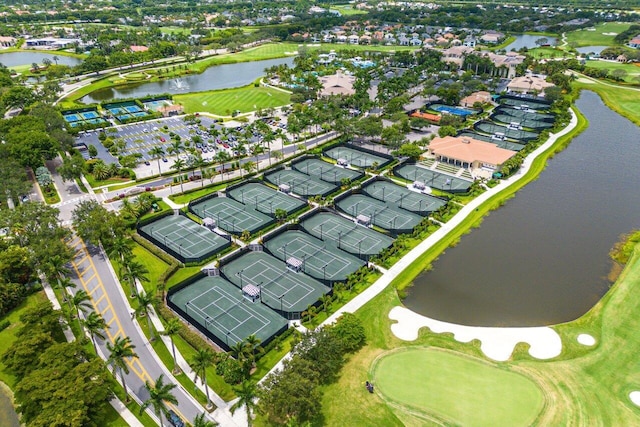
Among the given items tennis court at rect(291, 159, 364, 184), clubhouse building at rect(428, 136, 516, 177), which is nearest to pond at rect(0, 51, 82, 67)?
tennis court at rect(291, 159, 364, 184)

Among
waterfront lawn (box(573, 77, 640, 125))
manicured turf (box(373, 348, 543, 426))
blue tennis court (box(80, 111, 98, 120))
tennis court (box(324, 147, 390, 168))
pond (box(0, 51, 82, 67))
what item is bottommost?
waterfront lawn (box(573, 77, 640, 125))

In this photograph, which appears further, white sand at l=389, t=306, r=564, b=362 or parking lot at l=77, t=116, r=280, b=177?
parking lot at l=77, t=116, r=280, b=177

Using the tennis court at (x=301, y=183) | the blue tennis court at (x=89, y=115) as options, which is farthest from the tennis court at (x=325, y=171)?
the blue tennis court at (x=89, y=115)

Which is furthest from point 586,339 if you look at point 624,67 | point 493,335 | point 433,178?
point 624,67

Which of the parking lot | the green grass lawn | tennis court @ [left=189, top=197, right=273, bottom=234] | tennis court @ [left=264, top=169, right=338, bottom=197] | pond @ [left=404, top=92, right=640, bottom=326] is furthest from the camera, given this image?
the green grass lawn

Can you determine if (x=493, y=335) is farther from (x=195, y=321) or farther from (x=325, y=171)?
(x=325, y=171)

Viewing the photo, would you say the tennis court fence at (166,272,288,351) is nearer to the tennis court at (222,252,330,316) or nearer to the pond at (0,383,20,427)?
the tennis court at (222,252,330,316)

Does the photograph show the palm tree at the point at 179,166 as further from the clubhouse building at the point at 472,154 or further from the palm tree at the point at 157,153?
→ the clubhouse building at the point at 472,154

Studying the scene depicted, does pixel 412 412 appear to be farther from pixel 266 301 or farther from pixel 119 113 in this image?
pixel 119 113
